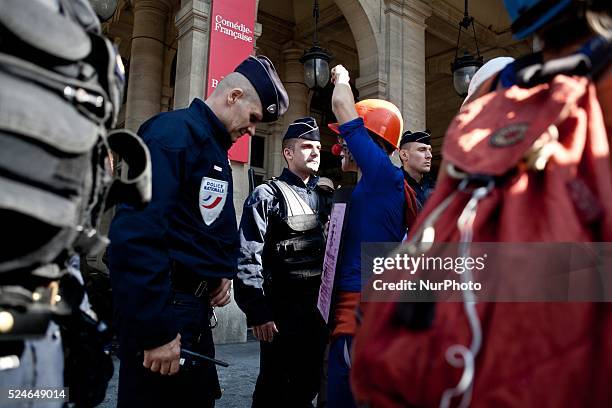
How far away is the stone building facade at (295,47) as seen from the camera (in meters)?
6.97

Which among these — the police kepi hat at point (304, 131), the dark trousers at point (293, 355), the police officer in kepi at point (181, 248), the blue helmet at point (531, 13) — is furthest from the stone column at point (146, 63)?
the blue helmet at point (531, 13)

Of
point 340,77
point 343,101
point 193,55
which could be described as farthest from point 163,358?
point 193,55

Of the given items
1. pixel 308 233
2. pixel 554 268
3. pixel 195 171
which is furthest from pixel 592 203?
pixel 308 233

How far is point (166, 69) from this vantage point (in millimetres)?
10562

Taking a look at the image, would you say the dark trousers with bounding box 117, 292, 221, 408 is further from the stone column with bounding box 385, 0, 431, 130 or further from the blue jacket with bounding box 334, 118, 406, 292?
the stone column with bounding box 385, 0, 431, 130

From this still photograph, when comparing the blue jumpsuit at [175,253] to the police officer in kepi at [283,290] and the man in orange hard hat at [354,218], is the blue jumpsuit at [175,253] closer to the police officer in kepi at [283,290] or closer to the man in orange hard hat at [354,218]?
the man in orange hard hat at [354,218]

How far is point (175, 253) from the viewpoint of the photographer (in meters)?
2.02

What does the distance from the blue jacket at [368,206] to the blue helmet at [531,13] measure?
1.19 metres

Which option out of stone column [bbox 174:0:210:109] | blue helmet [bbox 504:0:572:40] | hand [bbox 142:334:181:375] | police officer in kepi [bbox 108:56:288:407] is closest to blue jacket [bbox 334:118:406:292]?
police officer in kepi [bbox 108:56:288:407]

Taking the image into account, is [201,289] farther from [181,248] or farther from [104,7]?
[104,7]

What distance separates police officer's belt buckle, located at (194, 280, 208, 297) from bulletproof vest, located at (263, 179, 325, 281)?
104cm

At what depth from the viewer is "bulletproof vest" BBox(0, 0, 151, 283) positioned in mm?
929

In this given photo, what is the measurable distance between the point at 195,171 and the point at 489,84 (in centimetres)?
135

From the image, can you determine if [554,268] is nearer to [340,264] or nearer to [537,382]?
[537,382]
